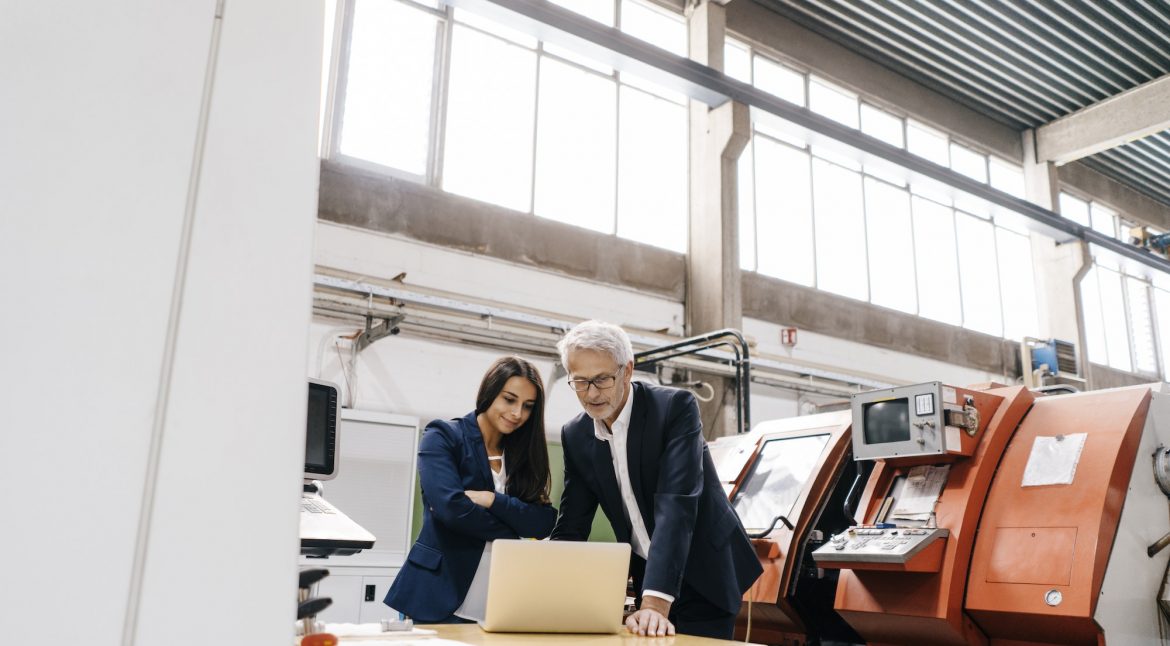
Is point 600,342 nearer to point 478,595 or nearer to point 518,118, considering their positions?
point 478,595

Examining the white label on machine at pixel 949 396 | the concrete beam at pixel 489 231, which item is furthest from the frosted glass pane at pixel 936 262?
the white label on machine at pixel 949 396

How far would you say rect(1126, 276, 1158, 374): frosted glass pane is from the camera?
1295cm

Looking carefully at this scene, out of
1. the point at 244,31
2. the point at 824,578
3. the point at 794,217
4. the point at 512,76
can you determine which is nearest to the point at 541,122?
the point at 512,76

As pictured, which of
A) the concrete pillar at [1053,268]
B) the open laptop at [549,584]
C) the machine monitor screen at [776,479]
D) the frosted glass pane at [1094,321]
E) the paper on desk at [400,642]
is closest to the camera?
the paper on desk at [400,642]

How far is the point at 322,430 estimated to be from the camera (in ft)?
6.97

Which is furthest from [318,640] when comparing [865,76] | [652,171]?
[865,76]

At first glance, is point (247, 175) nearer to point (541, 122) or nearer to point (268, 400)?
point (268, 400)

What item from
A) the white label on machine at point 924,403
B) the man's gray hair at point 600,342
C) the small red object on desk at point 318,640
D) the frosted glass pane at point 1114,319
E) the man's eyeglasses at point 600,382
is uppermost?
the frosted glass pane at point 1114,319

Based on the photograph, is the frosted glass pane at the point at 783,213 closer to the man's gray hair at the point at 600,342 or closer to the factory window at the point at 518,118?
the factory window at the point at 518,118

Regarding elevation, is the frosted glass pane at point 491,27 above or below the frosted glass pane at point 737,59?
below

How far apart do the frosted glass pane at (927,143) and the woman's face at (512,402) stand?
9.15 metres

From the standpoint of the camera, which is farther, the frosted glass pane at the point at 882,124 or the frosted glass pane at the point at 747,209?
the frosted glass pane at the point at 882,124

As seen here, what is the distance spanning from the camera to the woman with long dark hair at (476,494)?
2369 millimetres

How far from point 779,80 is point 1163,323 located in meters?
8.81
